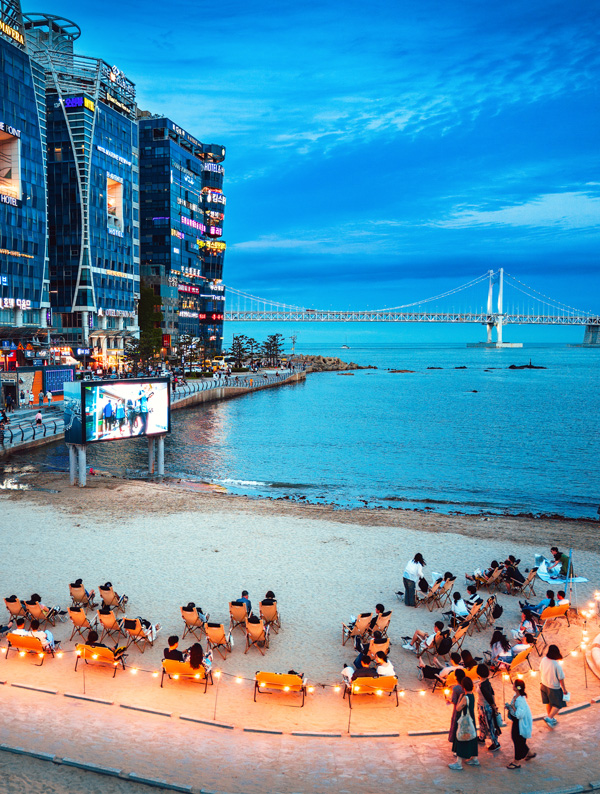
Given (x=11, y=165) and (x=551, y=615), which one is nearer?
(x=551, y=615)

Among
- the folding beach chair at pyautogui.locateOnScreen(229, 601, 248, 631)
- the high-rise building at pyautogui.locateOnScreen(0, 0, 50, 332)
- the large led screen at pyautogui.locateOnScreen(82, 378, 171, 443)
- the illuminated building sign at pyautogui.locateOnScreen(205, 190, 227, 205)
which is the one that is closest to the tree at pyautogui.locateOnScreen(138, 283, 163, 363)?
the high-rise building at pyautogui.locateOnScreen(0, 0, 50, 332)

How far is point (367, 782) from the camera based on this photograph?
7.45 meters

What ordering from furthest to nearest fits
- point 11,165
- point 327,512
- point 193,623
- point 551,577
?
1. point 11,165
2. point 327,512
3. point 551,577
4. point 193,623

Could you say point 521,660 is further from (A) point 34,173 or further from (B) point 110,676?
(A) point 34,173

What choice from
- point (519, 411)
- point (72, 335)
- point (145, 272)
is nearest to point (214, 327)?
point (145, 272)

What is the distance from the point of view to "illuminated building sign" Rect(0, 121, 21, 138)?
7023 cm

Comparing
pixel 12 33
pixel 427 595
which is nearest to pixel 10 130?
pixel 12 33

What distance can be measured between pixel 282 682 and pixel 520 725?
3532mm

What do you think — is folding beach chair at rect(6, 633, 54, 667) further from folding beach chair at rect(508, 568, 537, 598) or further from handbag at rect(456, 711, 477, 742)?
folding beach chair at rect(508, 568, 537, 598)

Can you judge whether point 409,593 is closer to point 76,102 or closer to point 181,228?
point 76,102

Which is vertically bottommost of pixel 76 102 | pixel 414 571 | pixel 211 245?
pixel 414 571

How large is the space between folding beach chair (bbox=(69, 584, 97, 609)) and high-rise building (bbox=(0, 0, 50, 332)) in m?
63.0

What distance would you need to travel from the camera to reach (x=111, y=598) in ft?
40.9

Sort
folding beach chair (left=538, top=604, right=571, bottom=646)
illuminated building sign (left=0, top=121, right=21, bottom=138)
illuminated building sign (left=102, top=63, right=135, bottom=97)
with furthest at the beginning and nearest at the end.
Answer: illuminated building sign (left=102, top=63, right=135, bottom=97)
illuminated building sign (left=0, top=121, right=21, bottom=138)
folding beach chair (left=538, top=604, right=571, bottom=646)
